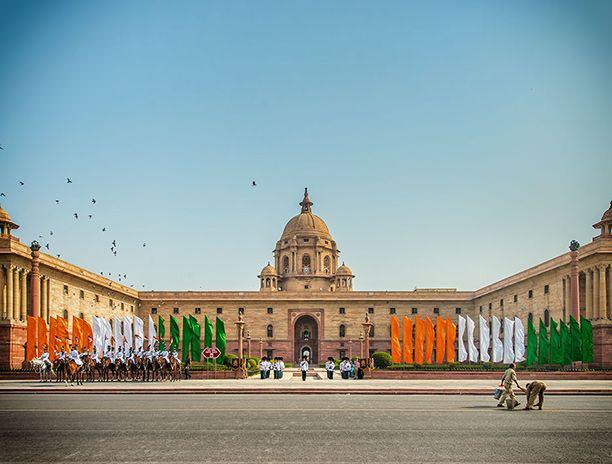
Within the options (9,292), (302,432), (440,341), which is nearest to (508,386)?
(302,432)

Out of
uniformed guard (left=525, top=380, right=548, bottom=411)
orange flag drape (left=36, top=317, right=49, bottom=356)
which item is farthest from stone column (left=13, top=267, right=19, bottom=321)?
uniformed guard (left=525, top=380, right=548, bottom=411)

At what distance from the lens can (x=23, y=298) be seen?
54.2m

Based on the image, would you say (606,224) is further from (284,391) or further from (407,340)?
(284,391)

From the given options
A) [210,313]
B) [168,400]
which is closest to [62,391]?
[168,400]

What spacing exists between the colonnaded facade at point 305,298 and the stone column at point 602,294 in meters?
0.07

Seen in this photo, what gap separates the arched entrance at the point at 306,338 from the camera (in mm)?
84500

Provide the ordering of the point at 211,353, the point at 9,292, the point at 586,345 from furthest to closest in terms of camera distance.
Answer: the point at 9,292
the point at 586,345
the point at 211,353

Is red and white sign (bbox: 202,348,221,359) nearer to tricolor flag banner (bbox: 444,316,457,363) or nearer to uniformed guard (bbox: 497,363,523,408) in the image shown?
tricolor flag banner (bbox: 444,316,457,363)

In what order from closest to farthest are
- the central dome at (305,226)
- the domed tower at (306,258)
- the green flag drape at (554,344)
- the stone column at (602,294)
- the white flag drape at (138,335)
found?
the green flag drape at (554,344) < the white flag drape at (138,335) < the stone column at (602,294) < the domed tower at (306,258) < the central dome at (305,226)

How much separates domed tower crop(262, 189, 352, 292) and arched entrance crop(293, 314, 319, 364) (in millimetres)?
10177

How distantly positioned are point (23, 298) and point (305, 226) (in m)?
48.3

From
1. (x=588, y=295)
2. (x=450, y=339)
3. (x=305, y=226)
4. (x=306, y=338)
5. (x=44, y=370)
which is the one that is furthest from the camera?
(x=305, y=226)

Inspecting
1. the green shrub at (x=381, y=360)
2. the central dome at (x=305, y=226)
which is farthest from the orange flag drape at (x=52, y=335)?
the central dome at (x=305, y=226)

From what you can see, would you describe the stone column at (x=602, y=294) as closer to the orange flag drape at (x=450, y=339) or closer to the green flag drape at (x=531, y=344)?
the green flag drape at (x=531, y=344)
